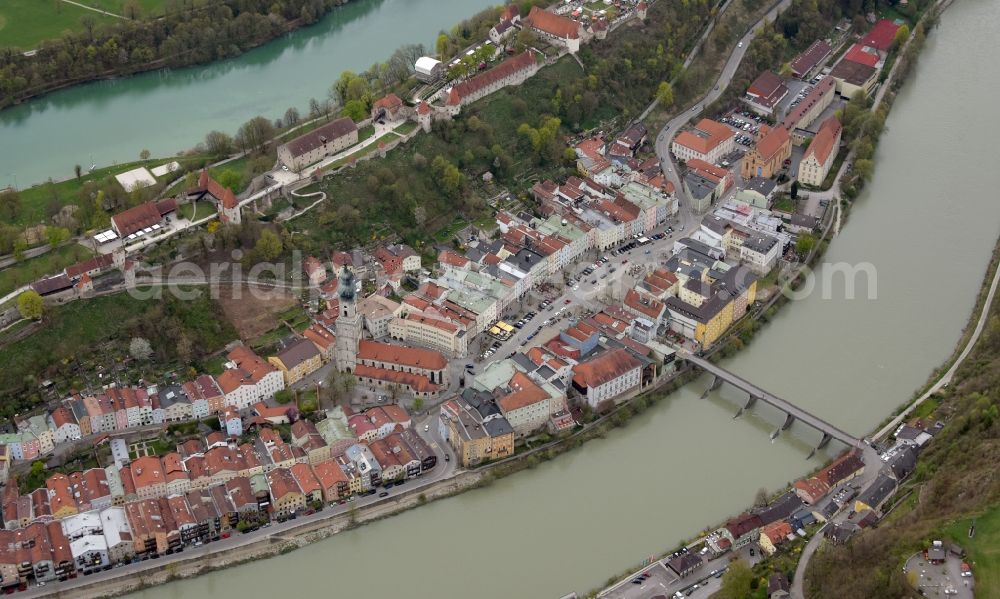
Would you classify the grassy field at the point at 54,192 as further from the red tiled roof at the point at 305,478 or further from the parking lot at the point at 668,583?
the parking lot at the point at 668,583

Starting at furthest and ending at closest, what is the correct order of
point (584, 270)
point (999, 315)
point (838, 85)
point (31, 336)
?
point (838, 85) < point (584, 270) < point (999, 315) < point (31, 336)

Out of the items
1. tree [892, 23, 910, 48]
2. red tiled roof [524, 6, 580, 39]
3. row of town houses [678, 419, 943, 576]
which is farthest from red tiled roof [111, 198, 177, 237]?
tree [892, 23, 910, 48]

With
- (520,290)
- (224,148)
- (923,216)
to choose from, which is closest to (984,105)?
(923,216)

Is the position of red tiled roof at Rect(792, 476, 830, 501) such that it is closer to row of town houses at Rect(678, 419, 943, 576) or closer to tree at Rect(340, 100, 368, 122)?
row of town houses at Rect(678, 419, 943, 576)

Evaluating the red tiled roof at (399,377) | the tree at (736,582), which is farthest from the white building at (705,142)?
the tree at (736,582)

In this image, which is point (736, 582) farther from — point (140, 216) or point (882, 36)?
point (882, 36)

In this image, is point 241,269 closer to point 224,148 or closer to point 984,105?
point 224,148
